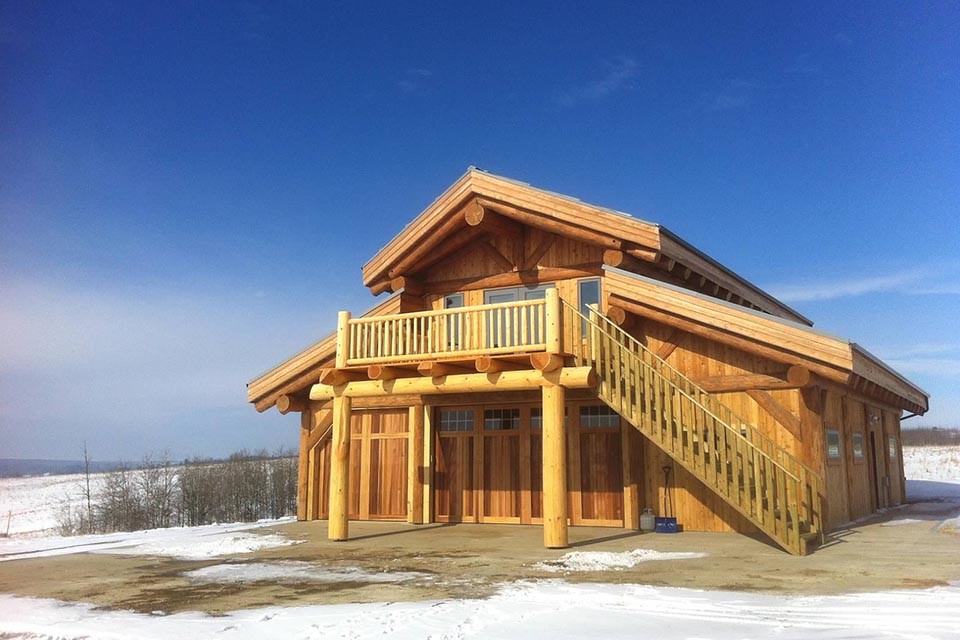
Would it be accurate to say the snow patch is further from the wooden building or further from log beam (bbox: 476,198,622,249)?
log beam (bbox: 476,198,622,249)

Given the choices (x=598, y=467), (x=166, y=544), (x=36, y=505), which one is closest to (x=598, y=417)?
(x=598, y=467)

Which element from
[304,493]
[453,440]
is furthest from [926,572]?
[304,493]

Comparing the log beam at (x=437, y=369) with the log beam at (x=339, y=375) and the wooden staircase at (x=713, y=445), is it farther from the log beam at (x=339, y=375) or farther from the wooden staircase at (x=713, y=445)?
the wooden staircase at (x=713, y=445)

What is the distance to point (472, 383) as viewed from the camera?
13.0 m

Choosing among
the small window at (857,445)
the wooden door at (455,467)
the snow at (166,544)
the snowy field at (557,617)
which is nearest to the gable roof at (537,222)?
the wooden door at (455,467)

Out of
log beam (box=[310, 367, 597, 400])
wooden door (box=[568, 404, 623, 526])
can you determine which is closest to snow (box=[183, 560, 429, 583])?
log beam (box=[310, 367, 597, 400])

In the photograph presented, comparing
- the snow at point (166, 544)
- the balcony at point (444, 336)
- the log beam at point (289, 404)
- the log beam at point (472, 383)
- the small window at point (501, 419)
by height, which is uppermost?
the balcony at point (444, 336)

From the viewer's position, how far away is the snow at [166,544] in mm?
12570

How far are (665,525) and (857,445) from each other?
5388mm

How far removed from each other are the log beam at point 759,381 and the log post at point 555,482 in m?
3.43

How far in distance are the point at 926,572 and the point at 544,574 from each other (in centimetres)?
460

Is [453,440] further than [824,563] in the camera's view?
Yes

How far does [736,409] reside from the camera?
525 inches

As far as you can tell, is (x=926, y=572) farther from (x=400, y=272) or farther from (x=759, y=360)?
(x=400, y=272)
